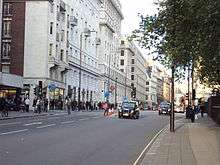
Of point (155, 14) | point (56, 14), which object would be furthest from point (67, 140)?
point (56, 14)

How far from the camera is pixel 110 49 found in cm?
13750

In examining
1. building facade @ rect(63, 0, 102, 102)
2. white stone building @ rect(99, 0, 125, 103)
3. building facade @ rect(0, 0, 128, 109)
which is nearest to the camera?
building facade @ rect(0, 0, 128, 109)

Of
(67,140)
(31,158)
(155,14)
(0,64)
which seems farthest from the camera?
(0,64)

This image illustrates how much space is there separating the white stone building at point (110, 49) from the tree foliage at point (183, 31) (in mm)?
83338

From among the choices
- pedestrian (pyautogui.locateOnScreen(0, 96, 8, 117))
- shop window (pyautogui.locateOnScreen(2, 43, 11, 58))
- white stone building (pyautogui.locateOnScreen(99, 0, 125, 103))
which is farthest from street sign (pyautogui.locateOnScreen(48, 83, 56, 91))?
white stone building (pyautogui.locateOnScreen(99, 0, 125, 103))

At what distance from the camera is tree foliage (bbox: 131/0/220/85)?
21.1m

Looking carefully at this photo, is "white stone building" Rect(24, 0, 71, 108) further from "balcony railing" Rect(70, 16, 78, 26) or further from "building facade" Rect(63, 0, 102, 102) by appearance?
"building facade" Rect(63, 0, 102, 102)

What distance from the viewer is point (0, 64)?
75.0 meters

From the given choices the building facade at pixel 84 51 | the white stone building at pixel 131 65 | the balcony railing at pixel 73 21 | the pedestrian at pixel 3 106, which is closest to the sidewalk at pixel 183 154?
the pedestrian at pixel 3 106

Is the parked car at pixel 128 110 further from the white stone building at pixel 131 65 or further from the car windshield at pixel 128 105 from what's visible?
the white stone building at pixel 131 65

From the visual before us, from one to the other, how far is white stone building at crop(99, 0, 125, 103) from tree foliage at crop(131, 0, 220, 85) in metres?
83.3

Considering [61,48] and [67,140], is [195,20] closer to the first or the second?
[67,140]

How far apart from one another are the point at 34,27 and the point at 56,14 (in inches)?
204

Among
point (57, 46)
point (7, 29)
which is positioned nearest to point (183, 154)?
point (7, 29)
